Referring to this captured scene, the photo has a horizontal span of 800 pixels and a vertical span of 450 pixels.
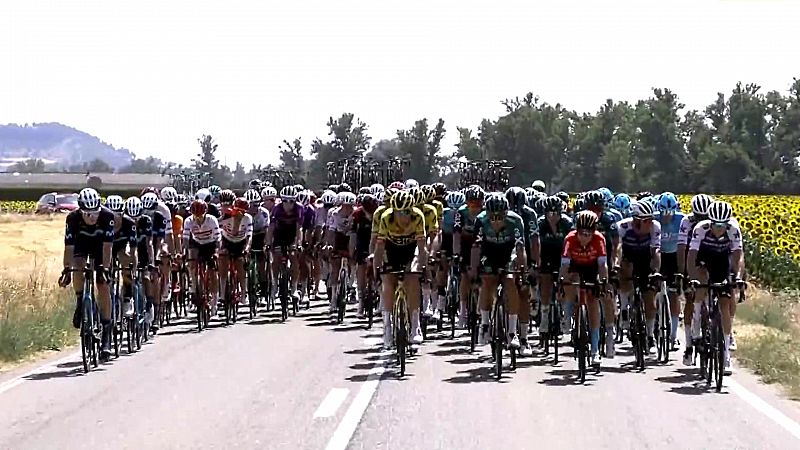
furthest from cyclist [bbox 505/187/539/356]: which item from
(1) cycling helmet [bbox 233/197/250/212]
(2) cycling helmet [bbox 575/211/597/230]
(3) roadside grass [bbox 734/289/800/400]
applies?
(1) cycling helmet [bbox 233/197/250/212]

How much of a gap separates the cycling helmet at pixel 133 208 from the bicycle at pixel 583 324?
19.8ft

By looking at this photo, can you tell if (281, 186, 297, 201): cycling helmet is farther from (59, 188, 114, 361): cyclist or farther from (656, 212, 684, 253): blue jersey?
(656, 212, 684, 253): blue jersey

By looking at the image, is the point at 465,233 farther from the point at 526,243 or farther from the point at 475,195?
the point at 526,243

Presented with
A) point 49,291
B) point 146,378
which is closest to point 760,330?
point 146,378

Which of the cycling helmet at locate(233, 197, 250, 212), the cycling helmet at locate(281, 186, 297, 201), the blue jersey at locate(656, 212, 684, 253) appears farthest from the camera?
the cycling helmet at locate(281, 186, 297, 201)

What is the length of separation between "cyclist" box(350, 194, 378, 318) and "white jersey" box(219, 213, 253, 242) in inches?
71.6

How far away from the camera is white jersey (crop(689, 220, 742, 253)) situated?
1282 centimetres

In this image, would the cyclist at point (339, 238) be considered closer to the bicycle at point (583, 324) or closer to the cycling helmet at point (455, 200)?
the cycling helmet at point (455, 200)

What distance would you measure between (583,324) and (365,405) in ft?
10.8

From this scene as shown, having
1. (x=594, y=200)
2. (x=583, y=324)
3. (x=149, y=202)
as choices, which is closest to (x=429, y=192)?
(x=594, y=200)

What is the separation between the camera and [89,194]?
1391 cm

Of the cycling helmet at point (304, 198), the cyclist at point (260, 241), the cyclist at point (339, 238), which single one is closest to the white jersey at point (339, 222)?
the cyclist at point (339, 238)

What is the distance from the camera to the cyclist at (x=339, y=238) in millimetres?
20062

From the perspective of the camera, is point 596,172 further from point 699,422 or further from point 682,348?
point 699,422
